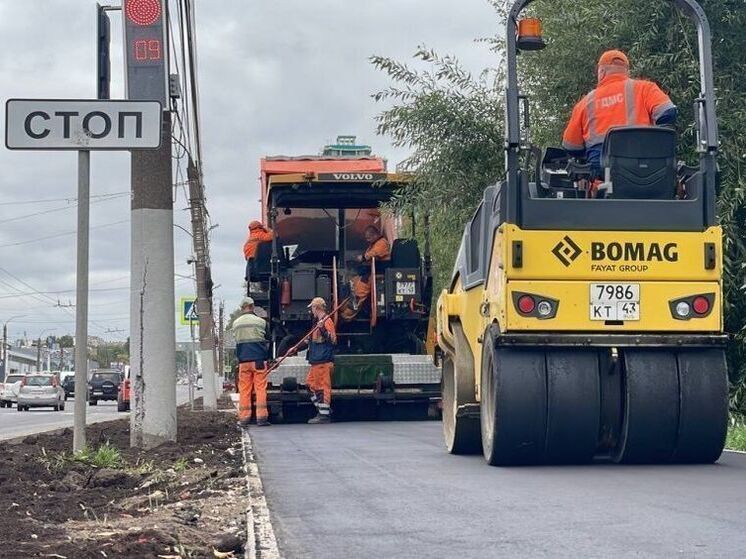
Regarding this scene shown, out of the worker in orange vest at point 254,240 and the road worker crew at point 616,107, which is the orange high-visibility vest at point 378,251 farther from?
the road worker crew at point 616,107

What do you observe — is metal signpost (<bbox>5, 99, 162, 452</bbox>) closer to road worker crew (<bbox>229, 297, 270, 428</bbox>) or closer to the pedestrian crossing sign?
road worker crew (<bbox>229, 297, 270, 428</bbox>)

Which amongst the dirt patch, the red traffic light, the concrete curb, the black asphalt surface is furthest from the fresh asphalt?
the concrete curb

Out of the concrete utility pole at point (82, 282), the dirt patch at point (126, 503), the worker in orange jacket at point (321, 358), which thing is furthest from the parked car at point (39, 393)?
the concrete utility pole at point (82, 282)

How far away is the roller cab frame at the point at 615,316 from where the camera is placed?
27.9 ft

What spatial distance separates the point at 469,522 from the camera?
237 inches

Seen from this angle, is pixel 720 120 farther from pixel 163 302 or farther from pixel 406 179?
pixel 163 302

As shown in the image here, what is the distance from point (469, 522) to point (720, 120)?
1074 cm

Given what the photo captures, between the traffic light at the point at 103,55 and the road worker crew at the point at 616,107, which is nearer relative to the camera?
the road worker crew at the point at 616,107

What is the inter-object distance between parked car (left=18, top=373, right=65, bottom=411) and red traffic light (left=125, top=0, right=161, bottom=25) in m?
33.4

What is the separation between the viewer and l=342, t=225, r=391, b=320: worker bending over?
17719mm

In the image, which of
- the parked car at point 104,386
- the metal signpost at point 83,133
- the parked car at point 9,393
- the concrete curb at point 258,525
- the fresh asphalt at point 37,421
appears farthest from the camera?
the parked car at point 104,386

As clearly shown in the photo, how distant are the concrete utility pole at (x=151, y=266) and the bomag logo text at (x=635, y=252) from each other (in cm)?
483

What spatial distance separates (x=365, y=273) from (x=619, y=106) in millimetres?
9052

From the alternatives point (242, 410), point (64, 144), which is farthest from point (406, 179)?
point (64, 144)
